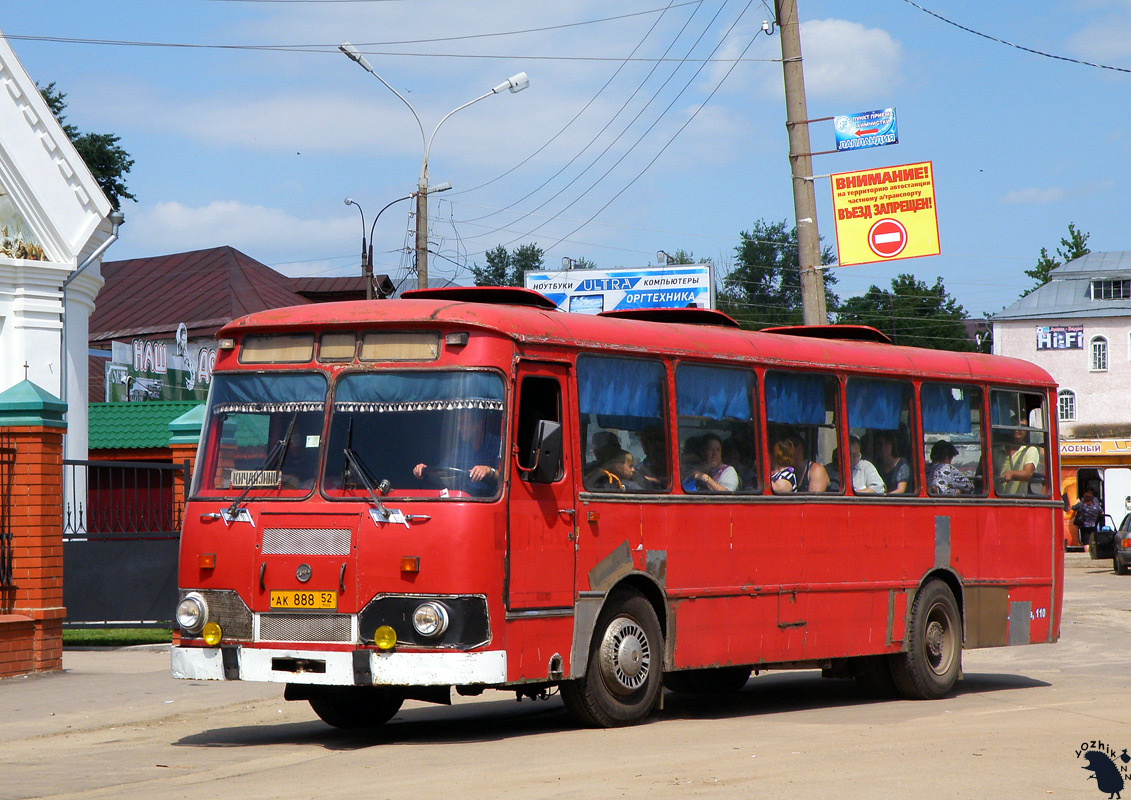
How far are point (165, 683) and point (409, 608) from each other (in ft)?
18.3

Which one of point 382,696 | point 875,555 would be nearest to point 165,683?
point 382,696

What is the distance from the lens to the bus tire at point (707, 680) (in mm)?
12930

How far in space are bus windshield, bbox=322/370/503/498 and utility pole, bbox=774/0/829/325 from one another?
354 inches

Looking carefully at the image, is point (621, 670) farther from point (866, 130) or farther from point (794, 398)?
point (866, 130)

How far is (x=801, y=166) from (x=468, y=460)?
9.94 meters

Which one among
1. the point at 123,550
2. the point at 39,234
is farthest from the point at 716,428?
the point at 39,234

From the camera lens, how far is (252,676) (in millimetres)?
9516

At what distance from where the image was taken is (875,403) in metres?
12.9

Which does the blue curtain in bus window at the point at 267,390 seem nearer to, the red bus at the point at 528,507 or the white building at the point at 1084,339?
the red bus at the point at 528,507

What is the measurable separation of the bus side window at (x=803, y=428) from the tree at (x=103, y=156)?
43611 millimetres

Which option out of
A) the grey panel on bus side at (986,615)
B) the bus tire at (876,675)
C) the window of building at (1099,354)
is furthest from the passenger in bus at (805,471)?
the window of building at (1099,354)

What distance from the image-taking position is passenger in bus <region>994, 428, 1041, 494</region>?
1416 cm

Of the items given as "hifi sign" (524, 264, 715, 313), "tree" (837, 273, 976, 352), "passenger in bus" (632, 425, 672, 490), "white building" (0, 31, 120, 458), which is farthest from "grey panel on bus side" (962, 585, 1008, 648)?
"tree" (837, 273, 976, 352)

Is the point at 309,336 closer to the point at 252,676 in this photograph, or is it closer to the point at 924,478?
the point at 252,676
